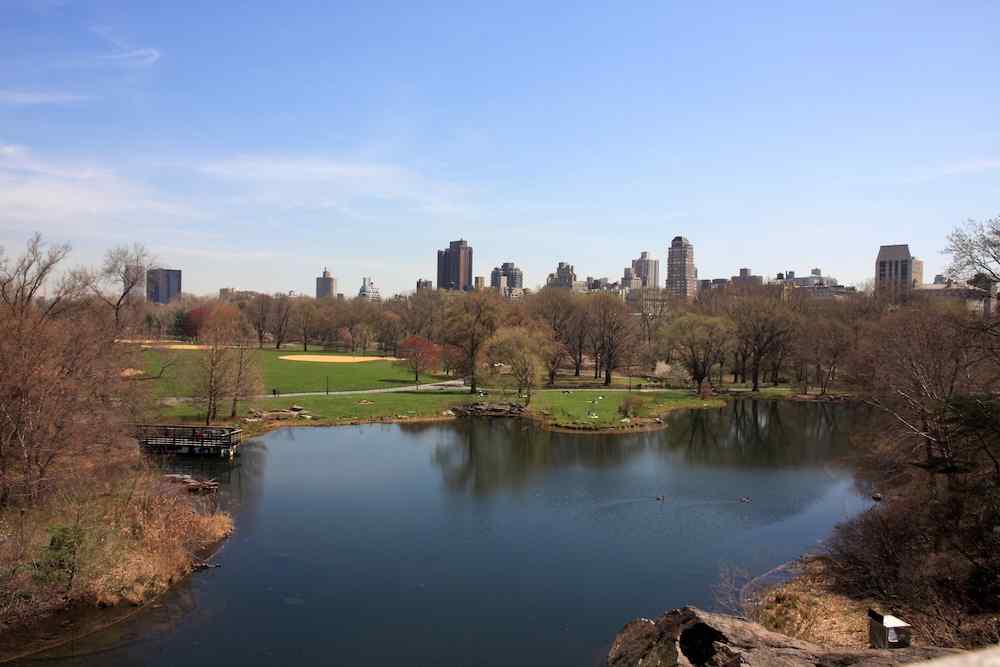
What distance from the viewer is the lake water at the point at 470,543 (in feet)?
52.3

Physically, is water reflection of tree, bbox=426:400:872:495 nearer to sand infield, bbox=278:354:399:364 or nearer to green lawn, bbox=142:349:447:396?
green lawn, bbox=142:349:447:396

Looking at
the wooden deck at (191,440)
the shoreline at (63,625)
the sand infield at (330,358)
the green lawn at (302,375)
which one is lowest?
the shoreline at (63,625)

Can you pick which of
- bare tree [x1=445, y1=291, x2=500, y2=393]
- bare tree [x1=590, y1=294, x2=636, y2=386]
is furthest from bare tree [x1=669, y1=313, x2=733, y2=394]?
bare tree [x1=445, y1=291, x2=500, y2=393]

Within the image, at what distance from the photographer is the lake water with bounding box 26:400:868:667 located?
1593 centimetres

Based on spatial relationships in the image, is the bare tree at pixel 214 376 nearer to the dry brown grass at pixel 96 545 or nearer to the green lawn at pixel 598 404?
the dry brown grass at pixel 96 545

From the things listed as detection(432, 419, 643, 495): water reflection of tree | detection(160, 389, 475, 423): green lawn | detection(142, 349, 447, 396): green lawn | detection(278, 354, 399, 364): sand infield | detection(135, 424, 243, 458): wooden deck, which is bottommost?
detection(432, 419, 643, 495): water reflection of tree

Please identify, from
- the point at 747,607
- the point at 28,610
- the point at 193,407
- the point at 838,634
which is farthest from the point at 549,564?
the point at 193,407

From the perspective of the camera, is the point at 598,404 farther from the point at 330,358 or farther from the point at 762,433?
the point at 330,358

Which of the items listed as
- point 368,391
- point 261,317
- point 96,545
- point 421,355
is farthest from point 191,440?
point 261,317

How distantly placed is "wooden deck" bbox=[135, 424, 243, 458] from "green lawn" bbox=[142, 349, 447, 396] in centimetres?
732

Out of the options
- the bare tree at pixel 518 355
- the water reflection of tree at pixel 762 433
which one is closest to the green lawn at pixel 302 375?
the bare tree at pixel 518 355

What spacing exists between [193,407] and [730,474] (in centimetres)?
3112

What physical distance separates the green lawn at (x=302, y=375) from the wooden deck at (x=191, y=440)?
24.0 ft

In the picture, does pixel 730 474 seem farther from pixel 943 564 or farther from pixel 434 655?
pixel 434 655
